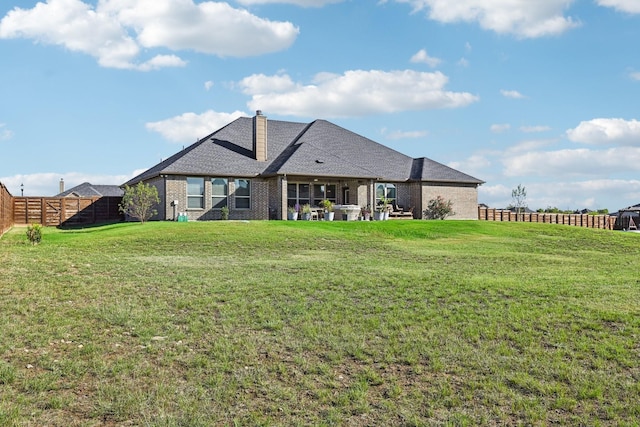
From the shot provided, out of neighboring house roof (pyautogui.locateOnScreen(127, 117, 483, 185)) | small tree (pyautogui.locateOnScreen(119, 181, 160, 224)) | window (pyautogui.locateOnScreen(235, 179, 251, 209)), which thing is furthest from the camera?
window (pyautogui.locateOnScreen(235, 179, 251, 209))

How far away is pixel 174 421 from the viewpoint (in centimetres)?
468

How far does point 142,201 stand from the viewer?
27.9 metres

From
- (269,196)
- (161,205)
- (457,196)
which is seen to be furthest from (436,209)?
(161,205)

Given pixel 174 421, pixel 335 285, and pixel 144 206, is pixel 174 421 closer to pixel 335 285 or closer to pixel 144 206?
pixel 335 285

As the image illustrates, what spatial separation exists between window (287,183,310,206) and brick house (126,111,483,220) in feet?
0.19

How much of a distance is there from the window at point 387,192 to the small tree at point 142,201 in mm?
13079

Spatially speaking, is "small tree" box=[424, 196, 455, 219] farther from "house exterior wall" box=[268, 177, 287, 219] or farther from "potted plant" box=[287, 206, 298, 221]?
"house exterior wall" box=[268, 177, 287, 219]

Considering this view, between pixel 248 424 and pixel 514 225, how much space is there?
26632 mm

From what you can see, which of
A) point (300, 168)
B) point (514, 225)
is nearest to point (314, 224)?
point (300, 168)

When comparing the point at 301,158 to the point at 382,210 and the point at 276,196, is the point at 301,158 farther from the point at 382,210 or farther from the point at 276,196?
the point at 382,210

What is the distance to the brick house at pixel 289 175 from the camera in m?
29.5

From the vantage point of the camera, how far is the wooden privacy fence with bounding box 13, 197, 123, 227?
35594 mm

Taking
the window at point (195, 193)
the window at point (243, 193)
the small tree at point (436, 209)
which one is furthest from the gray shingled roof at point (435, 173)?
the window at point (195, 193)

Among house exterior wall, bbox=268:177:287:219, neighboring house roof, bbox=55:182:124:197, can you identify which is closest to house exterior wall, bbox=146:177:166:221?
house exterior wall, bbox=268:177:287:219
